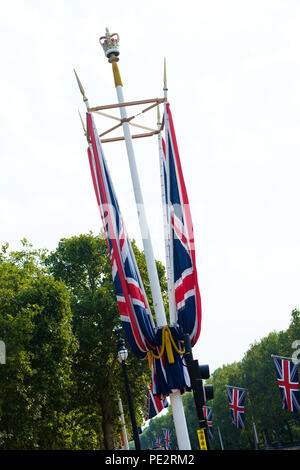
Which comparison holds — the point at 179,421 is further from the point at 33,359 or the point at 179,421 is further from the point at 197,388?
the point at 33,359

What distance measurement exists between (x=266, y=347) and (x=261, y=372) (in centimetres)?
378

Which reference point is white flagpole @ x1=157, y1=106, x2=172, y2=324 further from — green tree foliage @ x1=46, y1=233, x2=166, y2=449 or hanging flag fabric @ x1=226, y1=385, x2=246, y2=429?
hanging flag fabric @ x1=226, y1=385, x2=246, y2=429

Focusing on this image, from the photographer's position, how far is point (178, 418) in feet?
44.1

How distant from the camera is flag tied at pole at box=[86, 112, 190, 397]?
43.9ft

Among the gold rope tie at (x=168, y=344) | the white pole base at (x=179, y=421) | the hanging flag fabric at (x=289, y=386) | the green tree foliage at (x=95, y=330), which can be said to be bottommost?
the white pole base at (x=179, y=421)

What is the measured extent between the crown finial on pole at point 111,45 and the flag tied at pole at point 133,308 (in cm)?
197

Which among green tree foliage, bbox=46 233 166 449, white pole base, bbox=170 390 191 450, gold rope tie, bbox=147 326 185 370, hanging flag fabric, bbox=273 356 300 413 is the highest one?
green tree foliage, bbox=46 233 166 449

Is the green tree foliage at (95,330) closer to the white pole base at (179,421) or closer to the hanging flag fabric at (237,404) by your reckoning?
the hanging flag fabric at (237,404)

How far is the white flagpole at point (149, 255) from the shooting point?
13.3m

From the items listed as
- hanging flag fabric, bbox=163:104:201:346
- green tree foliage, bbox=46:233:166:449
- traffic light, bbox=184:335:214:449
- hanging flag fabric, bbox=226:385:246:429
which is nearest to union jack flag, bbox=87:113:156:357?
hanging flag fabric, bbox=163:104:201:346

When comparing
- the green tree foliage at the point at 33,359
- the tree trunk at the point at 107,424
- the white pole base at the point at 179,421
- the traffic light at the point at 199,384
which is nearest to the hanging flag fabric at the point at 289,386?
the tree trunk at the point at 107,424

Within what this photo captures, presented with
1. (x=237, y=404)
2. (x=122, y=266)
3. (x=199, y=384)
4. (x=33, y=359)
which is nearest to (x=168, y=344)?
(x=122, y=266)

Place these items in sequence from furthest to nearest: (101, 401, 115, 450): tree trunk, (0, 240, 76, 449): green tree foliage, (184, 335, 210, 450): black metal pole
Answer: (101, 401, 115, 450): tree trunk
(0, 240, 76, 449): green tree foliage
(184, 335, 210, 450): black metal pole
